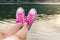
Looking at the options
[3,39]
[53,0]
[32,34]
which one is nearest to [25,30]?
[3,39]

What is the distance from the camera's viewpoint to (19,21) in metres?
3.54

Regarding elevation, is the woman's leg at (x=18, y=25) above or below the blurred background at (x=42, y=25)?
above

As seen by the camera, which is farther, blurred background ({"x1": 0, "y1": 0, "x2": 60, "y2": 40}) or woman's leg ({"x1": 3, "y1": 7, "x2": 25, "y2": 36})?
blurred background ({"x1": 0, "y1": 0, "x2": 60, "y2": 40})

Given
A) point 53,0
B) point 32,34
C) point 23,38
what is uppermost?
point 23,38

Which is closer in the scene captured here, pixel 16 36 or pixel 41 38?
pixel 16 36

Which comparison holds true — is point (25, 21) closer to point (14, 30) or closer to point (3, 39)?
point (14, 30)

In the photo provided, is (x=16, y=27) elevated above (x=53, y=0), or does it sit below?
above

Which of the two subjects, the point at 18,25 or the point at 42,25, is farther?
the point at 42,25

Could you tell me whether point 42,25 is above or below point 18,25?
below

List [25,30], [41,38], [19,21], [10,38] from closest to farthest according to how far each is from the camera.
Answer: [10,38], [25,30], [19,21], [41,38]

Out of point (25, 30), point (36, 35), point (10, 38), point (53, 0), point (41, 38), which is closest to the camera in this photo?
point (10, 38)

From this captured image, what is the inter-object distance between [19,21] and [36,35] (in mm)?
2134

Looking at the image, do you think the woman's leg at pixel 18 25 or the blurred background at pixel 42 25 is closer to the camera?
the woman's leg at pixel 18 25

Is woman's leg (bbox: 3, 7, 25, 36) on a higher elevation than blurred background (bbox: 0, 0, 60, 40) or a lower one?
higher
